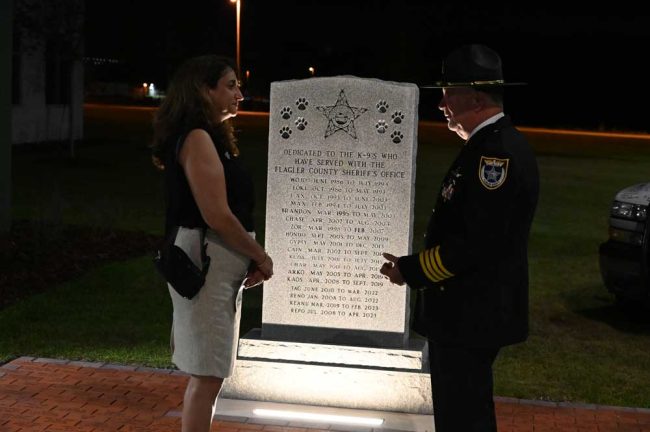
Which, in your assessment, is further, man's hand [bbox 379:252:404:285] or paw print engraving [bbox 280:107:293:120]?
paw print engraving [bbox 280:107:293:120]

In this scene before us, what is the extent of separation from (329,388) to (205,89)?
2357mm

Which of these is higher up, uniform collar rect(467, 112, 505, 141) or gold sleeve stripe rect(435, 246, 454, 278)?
uniform collar rect(467, 112, 505, 141)

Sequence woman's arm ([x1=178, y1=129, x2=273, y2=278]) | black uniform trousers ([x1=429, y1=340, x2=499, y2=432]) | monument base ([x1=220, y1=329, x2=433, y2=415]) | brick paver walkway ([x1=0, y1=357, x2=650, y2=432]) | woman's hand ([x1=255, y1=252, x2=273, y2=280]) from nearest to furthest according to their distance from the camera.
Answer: black uniform trousers ([x1=429, y1=340, x2=499, y2=432]) < woman's arm ([x1=178, y1=129, x2=273, y2=278]) < woman's hand ([x1=255, y1=252, x2=273, y2=280]) < brick paver walkway ([x1=0, y1=357, x2=650, y2=432]) < monument base ([x1=220, y1=329, x2=433, y2=415])

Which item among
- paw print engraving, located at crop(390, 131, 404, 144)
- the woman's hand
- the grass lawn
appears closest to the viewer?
the woman's hand

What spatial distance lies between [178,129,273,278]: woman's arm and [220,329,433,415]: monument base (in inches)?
80.6

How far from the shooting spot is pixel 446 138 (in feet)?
141

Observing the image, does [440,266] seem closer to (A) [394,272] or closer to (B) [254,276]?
(A) [394,272]

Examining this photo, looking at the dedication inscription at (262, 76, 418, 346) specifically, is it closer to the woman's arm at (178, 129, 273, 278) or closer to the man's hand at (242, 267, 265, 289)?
the man's hand at (242, 267, 265, 289)

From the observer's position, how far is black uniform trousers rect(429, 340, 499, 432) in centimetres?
406

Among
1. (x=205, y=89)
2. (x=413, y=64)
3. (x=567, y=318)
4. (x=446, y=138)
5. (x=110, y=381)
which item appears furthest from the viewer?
(x=413, y=64)

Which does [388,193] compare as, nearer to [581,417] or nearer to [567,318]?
[581,417]

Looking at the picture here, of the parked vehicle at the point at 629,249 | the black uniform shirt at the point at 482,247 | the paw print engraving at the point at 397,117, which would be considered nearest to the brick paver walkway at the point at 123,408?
the paw print engraving at the point at 397,117

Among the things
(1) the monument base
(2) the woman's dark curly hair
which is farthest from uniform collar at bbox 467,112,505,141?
(1) the monument base

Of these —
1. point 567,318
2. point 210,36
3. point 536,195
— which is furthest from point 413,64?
point 536,195
